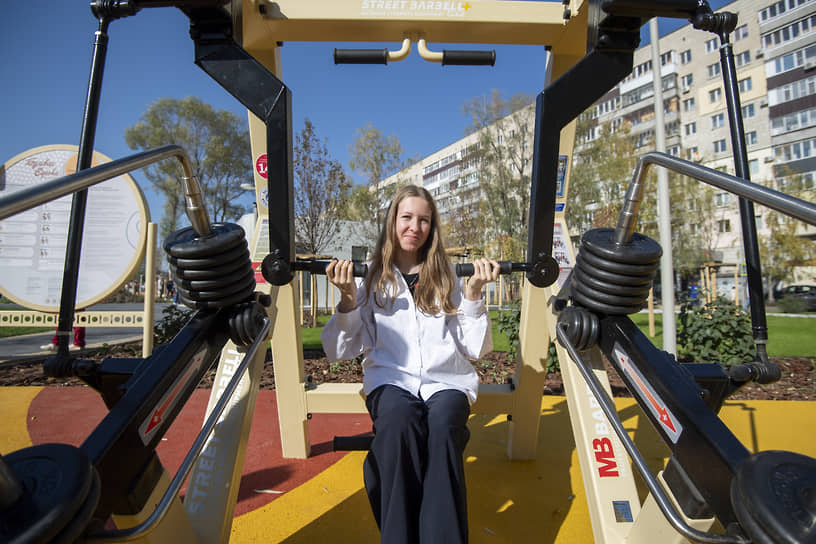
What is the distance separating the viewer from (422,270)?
2.17m

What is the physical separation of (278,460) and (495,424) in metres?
1.51

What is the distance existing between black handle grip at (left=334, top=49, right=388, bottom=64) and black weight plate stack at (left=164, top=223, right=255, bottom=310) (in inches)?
45.1

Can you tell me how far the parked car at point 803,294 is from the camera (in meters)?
20.2

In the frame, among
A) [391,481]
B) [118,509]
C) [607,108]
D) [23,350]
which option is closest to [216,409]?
[118,509]

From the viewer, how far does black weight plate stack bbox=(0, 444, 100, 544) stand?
2.31ft

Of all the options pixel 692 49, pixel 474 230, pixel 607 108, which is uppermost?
pixel 692 49

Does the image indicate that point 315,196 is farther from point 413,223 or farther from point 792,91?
point 792,91

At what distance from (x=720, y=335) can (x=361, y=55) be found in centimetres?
446

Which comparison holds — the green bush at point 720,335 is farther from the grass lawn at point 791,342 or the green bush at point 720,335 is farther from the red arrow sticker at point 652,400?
the red arrow sticker at point 652,400

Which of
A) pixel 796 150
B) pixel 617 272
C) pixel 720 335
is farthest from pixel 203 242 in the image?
pixel 796 150

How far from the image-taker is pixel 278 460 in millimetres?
2541

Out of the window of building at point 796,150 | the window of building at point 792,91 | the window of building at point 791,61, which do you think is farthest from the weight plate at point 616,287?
the window of building at point 791,61

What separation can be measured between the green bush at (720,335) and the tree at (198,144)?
23.6 m

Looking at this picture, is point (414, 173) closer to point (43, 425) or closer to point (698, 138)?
point (43, 425)
